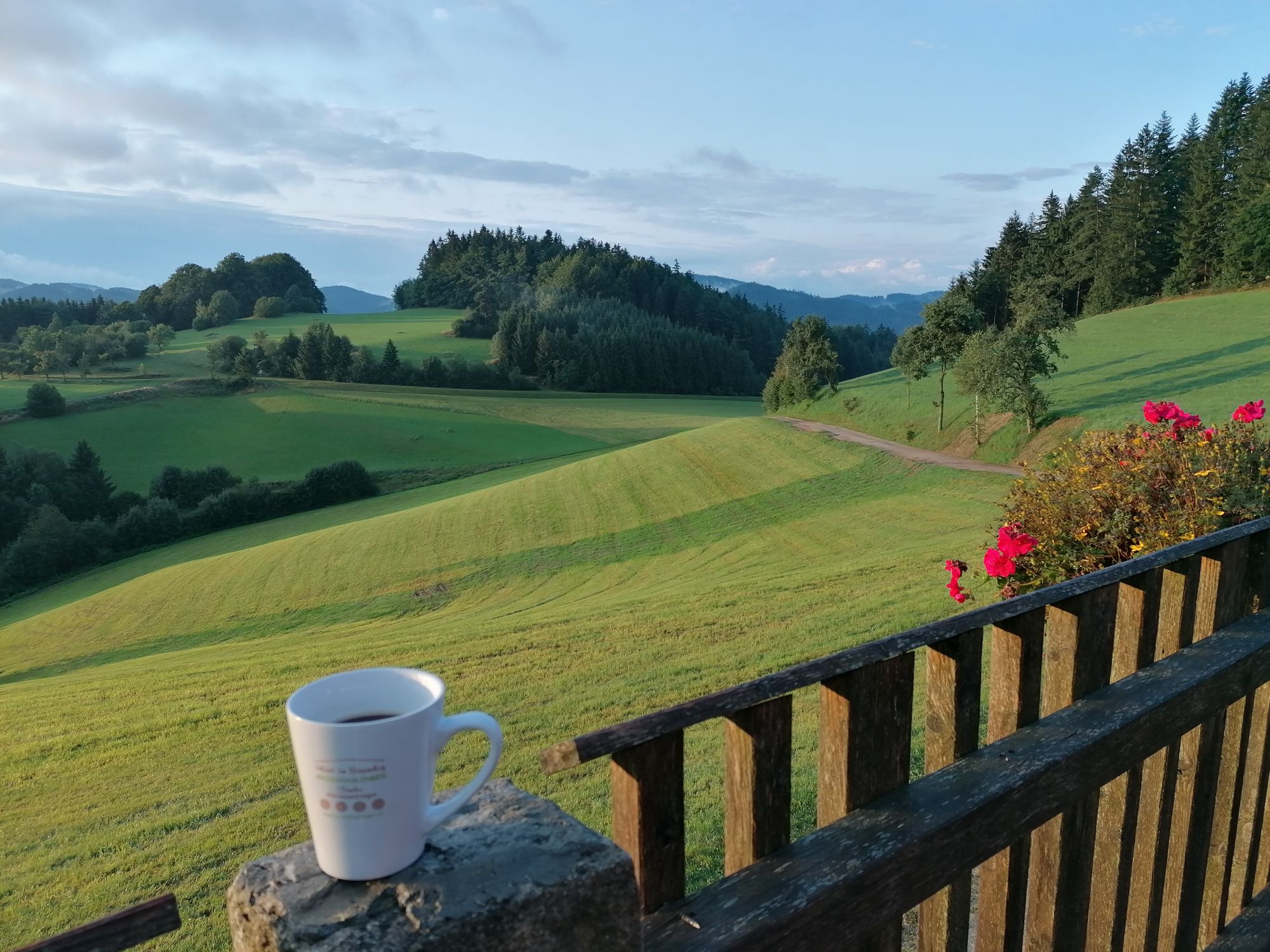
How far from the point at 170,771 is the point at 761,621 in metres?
7.57

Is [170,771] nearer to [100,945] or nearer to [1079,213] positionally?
[100,945]

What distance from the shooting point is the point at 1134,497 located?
6855 mm

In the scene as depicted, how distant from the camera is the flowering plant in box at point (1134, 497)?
6469 mm

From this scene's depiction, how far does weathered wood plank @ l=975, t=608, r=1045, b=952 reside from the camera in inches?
79.9

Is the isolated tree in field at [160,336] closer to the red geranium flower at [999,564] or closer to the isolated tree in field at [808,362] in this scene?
the isolated tree in field at [808,362]

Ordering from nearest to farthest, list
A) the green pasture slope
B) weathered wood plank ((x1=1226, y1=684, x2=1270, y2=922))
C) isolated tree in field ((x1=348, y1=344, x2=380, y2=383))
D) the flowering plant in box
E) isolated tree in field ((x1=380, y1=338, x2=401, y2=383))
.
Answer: weathered wood plank ((x1=1226, y1=684, x2=1270, y2=922)) → the flowering plant in box → the green pasture slope → isolated tree in field ((x1=348, y1=344, x2=380, y2=383)) → isolated tree in field ((x1=380, y1=338, x2=401, y2=383))

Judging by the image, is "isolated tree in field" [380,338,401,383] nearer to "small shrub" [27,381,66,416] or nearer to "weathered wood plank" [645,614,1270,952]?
"small shrub" [27,381,66,416]

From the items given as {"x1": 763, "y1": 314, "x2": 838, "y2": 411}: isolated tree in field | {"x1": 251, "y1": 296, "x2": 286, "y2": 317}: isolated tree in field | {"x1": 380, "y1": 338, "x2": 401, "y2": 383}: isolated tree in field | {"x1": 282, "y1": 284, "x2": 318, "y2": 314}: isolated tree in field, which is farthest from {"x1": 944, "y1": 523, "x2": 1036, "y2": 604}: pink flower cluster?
{"x1": 282, "y1": 284, "x2": 318, "y2": 314}: isolated tree in field

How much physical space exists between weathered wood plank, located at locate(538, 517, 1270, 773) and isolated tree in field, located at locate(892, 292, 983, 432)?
36106 millimetres

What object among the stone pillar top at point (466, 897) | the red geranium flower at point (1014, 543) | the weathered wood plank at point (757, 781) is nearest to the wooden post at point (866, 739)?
the weathered wood plank at point (757, 781)

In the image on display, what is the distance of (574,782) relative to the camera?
713 cm

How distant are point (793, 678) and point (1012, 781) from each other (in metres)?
0.68

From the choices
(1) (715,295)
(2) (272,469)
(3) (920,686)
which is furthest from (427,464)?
(1) (715,295)

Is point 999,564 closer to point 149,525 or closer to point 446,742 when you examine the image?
point 446,742
